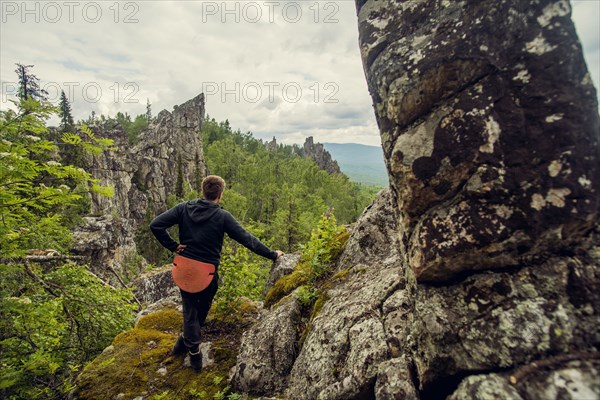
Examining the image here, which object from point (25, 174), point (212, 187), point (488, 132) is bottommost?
point (212, 187)

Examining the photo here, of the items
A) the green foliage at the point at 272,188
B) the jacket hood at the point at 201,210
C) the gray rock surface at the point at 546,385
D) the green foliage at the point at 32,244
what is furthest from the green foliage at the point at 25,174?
the green foliage at the point at 272,188

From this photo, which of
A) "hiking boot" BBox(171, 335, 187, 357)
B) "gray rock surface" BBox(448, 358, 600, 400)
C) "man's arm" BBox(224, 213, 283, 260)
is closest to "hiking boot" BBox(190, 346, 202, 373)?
"hiking boot" BBox(171, 335, 187, 357)

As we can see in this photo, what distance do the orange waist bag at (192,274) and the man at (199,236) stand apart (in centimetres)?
3

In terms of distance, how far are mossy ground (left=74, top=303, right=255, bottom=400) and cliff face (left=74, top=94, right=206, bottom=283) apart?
96.2 feet

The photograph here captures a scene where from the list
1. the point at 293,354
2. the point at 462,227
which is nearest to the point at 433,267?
the point at 462,227

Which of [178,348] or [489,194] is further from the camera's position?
[178,348]

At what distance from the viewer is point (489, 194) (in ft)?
9.31

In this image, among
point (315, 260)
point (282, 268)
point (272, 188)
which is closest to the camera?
point (315, 260)

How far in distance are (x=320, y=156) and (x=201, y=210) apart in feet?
517

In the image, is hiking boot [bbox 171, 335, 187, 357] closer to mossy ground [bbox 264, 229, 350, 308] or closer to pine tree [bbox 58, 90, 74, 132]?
mossy ground [bbox 264, 229, 350, 308]

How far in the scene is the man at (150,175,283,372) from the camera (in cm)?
551

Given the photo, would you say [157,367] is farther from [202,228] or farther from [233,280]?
[202,228]

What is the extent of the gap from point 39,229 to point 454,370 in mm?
6013

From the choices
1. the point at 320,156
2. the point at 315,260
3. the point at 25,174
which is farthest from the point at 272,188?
the point at 320,156
